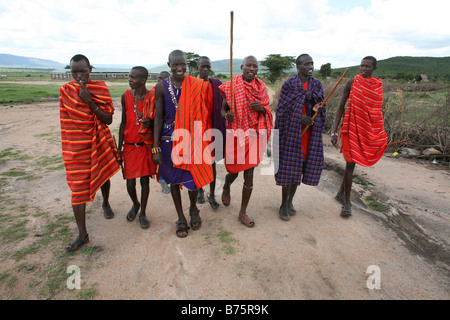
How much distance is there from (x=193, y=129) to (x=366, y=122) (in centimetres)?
227

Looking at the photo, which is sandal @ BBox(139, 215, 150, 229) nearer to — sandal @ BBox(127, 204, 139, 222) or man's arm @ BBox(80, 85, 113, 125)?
sandal @ BBox(127, 204, 139, 222)

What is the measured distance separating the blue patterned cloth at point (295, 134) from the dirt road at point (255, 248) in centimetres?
61

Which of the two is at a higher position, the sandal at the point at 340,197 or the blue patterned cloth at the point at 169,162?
the blue patterned cloth at the point at 169,162

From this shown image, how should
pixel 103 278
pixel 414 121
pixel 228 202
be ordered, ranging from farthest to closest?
pixel 414 121 < pixel 228 202 < pixel 103 278

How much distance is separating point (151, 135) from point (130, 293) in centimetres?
163

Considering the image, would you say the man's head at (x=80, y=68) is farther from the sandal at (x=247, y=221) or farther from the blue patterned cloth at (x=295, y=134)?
the sandal at (x=247, y=221)

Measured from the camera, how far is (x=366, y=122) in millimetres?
3518

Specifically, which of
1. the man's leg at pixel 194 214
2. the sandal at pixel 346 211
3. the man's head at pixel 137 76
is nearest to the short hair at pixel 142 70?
the man's head at pixel 137 76

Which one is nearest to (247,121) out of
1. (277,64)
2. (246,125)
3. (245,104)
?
(246,125)

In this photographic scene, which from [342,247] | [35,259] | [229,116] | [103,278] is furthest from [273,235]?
[35,259]

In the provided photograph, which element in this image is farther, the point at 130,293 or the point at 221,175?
the point at 221,175

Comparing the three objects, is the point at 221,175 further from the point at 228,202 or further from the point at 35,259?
the point at 35,259

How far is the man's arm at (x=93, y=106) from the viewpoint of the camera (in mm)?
2645

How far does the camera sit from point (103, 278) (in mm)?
2379
